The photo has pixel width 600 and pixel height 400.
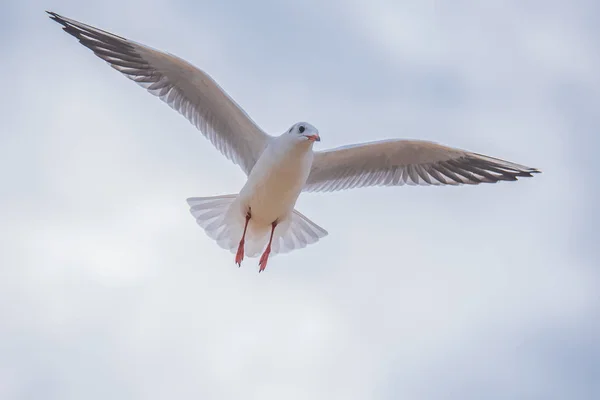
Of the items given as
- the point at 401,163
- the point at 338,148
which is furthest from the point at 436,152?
the point at 338,148

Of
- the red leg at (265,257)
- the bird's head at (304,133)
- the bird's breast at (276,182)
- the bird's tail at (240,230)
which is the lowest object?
the red leg at (265,257)

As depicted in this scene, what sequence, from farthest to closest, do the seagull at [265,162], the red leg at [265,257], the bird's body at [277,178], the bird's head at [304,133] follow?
the red leg at [265,257]
the seagull at [265,162]
the bird's body at [277,178]
the bird's head at [304,133]

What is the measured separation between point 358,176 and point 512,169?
5.41 feet

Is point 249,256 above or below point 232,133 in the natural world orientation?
below

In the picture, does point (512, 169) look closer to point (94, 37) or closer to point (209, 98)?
point (209, 98)

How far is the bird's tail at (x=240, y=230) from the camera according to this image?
11398 millimetres

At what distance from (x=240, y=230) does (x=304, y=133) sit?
1669 mm

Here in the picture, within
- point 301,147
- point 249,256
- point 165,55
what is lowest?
point 249,256

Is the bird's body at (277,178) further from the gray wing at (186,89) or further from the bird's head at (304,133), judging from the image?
the gray wing at (186,89)

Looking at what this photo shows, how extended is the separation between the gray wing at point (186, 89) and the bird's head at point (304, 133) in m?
0.72

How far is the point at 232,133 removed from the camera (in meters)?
11.3

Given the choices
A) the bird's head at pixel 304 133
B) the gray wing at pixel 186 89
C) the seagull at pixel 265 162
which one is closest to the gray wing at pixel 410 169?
the seagull at pixel 265 162

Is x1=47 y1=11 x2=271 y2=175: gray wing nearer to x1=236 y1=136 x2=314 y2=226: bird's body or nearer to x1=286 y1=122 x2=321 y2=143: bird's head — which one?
x1=236 y1=136 x2=314 y2=226: bird's body

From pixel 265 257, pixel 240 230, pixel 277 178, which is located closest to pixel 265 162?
pixel 277 178
